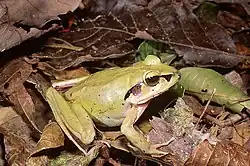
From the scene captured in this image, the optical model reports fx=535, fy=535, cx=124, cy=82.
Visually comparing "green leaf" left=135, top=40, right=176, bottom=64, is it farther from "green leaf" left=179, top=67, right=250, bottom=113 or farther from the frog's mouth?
the frog's mouth

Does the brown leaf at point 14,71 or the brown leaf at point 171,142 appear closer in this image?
the brown leaf at point 171,142

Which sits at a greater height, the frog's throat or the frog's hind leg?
the frog's hind leg

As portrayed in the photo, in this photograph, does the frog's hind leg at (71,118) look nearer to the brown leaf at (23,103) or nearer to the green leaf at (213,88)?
the brown leaf at (23,103)

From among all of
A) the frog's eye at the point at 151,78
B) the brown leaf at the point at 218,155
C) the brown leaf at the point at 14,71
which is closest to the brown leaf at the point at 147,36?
the brown leaf at the point at 14,71

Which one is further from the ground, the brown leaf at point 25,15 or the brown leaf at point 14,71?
the brown leaf at point 25,15

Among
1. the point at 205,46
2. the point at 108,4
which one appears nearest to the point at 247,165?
the point at 205,46

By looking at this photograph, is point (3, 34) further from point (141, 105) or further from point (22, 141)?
point (141, 105)

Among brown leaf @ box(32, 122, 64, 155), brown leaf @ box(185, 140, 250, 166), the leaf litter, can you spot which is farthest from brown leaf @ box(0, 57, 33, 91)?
brown leaf @ box(185, 140, 250, 166)

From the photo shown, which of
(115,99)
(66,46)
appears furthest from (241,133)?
(66,46)
